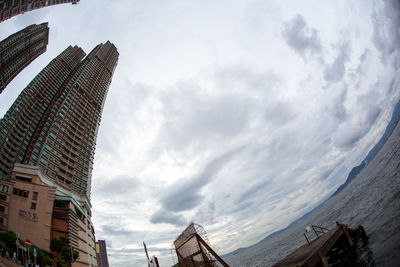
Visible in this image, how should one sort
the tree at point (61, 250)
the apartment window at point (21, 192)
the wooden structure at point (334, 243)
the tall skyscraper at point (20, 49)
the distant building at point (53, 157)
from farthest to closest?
the tall skyscraper at point (20, 49), the apartment window at point (21, 192), the distant building at point (53, 157), the tree at point (61, 250), the wooden structure at point (334, 243)

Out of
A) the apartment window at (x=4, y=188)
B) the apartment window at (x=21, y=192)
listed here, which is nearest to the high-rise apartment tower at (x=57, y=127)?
the apartment window at (x=21, y=192)

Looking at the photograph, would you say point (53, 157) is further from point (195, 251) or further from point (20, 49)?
point (20, 49)

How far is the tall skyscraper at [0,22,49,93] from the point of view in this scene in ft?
269

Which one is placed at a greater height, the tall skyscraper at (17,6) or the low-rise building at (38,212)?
the tall skyscraper at (17,6)

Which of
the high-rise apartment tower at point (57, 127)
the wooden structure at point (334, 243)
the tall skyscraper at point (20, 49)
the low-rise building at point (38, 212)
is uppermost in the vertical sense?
the tall skyscraper at point (20, 49)

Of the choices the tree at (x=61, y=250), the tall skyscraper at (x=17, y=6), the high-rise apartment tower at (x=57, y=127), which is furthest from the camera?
the high-rise apartment tower at (x=57, y=127)

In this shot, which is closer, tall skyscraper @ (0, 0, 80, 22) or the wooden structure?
the wooden structure

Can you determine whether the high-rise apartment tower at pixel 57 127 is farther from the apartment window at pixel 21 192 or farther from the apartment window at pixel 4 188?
the apartment window at pixel 4 188

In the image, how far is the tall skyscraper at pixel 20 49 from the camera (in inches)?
3231

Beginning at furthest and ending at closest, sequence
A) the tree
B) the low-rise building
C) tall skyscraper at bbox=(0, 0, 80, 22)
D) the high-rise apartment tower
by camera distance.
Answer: the high-rise apartment tower → tall skyscraper at bbox=(0, 0, 80, 22) → the tree → the low-rise building

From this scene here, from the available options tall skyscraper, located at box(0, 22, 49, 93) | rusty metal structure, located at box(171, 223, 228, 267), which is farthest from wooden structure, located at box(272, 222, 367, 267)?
tall skyscraper, located at box(0, 22, 49, 93)

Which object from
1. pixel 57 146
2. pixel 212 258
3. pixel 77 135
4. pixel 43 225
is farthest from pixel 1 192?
pixel 212 258

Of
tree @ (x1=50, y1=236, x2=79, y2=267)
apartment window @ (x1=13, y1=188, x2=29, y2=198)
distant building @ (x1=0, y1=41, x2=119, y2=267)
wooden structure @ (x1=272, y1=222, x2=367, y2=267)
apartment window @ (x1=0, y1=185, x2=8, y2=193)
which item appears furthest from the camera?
apartment window @ (x1=13, y1=188, x2=29, y2=198)

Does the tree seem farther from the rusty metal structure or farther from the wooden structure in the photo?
the wooden structure
